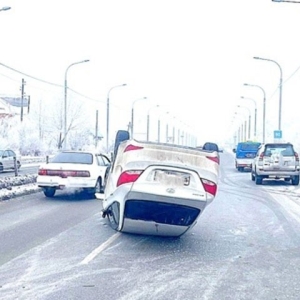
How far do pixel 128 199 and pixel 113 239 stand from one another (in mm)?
A: 1113

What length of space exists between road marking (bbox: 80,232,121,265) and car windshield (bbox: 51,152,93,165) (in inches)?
317

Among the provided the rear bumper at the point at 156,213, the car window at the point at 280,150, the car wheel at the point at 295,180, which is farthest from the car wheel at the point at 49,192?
the car wheel at the point at 295,180

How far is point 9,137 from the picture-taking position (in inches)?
2734

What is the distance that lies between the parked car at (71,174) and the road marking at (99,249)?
7.15m

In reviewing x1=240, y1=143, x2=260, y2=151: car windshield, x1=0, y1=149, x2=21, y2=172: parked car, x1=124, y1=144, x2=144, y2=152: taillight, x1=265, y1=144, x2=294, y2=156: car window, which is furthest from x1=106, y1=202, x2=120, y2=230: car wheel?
x1=240, y1=143, x2=260, y2=151: car windshield

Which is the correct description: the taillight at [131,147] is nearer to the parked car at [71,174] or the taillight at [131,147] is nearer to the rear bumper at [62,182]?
the parked car at [71,174]

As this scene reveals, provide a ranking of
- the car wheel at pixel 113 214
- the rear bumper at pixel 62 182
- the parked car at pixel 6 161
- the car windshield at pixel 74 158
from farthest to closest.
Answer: the parked car at pixel 6 161 < the car windshield at pixel 74 158 < the rear bumper at pixel 62 182 < the car wheel at pixel 113 214

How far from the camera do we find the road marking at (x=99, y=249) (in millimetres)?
8234

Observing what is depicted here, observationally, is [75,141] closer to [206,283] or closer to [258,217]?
[258,217]

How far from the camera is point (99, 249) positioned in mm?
9094

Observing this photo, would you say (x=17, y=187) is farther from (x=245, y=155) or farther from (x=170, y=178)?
(x=245, y=155)

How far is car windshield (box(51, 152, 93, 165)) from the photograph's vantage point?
726 inches

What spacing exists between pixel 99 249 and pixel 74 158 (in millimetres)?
9765

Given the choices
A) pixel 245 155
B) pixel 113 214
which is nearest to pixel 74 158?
pixel 113 214
